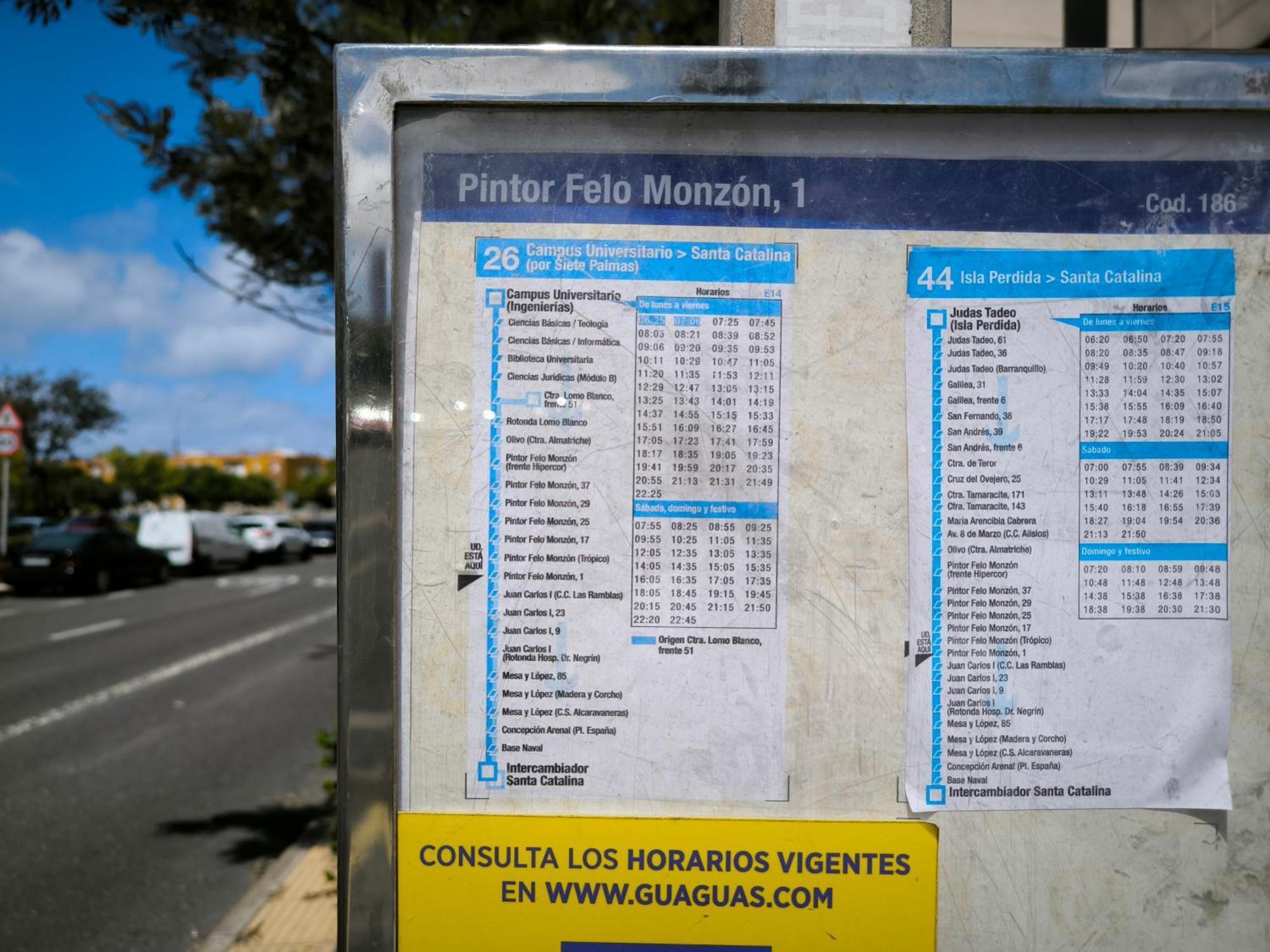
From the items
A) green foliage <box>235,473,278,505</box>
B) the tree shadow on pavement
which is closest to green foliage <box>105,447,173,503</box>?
green foliage <box>235,473,278,505</box>

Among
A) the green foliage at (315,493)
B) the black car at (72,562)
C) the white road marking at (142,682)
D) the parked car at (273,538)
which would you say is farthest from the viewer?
the green foliage at (315,493)

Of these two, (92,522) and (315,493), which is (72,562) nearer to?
(92,522)

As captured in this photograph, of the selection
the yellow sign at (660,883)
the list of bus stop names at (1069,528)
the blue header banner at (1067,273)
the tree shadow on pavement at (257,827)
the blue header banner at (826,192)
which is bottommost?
the tree shadow on pavement at (257,827)

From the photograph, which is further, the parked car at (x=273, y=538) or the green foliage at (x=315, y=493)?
the green foliage at (x=315, y=493)

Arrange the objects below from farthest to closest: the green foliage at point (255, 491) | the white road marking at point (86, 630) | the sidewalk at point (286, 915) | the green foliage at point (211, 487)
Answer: the green foliage at point (255, 491) → the green foliage at point (211, 487) → the white road marking at point (86, 630) → the sidewalk at point (286, 915)

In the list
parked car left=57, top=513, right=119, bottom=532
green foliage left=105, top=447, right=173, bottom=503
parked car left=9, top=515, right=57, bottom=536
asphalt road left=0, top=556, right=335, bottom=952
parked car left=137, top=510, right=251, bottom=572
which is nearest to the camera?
asphalt road left=0, top=556, right=335, bottom=952

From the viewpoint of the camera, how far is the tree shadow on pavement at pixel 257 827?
5.50 m

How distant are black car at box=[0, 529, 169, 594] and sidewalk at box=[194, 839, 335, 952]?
58.1 ft

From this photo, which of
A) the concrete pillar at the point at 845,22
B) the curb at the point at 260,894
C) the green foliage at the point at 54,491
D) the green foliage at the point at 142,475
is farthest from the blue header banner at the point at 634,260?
the green foliage at the point at 142,475

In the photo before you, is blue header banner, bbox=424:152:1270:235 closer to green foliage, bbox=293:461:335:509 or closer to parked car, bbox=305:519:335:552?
parked car, bbox=305:519:335:552

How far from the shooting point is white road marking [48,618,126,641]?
13414 millimetres

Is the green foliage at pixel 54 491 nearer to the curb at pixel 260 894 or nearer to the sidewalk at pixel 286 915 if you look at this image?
the curb at pixel 260 894

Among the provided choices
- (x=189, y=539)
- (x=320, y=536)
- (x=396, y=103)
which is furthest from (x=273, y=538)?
(x=396, y=103)

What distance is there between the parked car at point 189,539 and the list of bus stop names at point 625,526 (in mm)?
25911
